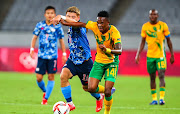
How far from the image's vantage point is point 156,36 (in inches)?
412

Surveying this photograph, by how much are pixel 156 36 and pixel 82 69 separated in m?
3.08

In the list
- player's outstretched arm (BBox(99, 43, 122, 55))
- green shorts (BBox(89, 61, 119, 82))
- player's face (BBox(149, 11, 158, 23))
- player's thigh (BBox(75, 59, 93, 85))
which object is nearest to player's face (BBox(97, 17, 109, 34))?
player's outstretched arm (BBox(99, 43, 122, 55))

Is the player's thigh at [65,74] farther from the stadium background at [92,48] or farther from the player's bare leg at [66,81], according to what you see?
the stadium background at [92,48]

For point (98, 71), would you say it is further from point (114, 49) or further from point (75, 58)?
point (75, 58)

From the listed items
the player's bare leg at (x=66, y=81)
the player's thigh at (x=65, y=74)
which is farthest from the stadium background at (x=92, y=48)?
the player's thigh at (x=65, y=74)

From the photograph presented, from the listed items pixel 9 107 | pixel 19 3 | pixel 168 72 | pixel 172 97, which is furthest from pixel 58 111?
pixel 19 3

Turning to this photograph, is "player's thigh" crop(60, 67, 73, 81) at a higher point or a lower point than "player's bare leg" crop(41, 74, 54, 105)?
higher

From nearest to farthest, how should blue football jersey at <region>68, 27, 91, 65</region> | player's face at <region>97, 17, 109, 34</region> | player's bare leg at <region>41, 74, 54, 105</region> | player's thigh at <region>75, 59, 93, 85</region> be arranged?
player's face at <region>97, 17, 109, 34</region> < blue football jersey at <region>68, 27, 91, 65</region> < player's thigh at <region>75, 59, 93, 85</region> < player's bare leg at <region>41, 74, 54, 105</region>

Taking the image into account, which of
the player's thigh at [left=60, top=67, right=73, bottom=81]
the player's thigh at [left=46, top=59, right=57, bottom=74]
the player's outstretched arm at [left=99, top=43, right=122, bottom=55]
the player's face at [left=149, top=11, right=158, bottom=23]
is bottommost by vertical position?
the player's thigh at [left=60, top=67, right=73, bottom=81]

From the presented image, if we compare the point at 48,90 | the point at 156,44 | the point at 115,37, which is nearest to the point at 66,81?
the point at 115,37

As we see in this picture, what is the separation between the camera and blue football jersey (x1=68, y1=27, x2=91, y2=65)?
8008 mm

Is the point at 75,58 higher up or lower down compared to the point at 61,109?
higher up

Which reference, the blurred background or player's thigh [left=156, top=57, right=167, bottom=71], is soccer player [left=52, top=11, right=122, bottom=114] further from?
the blurred background

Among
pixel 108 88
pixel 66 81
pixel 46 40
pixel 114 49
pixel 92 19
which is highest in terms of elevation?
pixel 92 19
